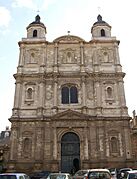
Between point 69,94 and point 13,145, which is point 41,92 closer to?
point 69,94

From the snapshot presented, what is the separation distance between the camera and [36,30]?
35.8 meters

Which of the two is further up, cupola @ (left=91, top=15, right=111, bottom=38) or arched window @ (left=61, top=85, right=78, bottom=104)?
cupola @ (left=91, top=15, right=111, bottom=38)

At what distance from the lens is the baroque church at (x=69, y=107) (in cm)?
2735

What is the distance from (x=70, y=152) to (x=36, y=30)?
18201mm

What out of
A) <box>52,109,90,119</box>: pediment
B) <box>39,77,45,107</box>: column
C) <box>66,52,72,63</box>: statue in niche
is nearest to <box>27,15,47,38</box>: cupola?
<box>66,52,72,63</box>: statue in niche

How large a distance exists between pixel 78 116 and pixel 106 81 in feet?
20.4

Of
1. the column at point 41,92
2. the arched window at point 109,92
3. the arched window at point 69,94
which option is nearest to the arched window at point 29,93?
Answer: the column at point 41,92

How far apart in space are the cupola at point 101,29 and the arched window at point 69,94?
9.50 metres

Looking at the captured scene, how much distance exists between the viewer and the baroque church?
27.4 metres

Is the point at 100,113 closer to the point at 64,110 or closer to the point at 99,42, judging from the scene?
the point at 64,110

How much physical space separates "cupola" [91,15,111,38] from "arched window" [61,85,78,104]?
9.50 m

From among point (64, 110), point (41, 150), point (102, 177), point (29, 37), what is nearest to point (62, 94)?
point (64, 110)

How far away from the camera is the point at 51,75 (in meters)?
31.5

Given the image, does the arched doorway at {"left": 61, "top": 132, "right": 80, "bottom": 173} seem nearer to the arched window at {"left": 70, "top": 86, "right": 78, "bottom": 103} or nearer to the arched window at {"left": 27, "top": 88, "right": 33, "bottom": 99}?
the arched window at {"left": 70, "top": 86, "right": 78, "bottom": 103}
